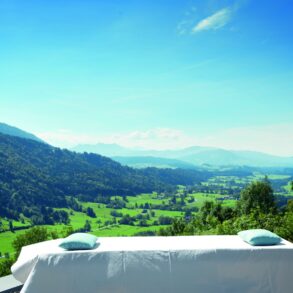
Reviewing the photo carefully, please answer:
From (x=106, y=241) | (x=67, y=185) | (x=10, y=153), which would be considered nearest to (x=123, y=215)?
(x=67, y=185)

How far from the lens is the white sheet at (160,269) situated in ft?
14.3

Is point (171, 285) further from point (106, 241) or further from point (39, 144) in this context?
point (39, 144)

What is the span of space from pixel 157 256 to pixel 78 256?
3.12 ft

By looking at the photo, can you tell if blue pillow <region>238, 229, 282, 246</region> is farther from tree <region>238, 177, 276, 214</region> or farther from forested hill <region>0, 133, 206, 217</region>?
forested hill <region>0, 133, 206, 217</region>

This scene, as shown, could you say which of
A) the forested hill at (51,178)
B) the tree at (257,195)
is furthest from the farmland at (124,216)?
the tree at (257,195)

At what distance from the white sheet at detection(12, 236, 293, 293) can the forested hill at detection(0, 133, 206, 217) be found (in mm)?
91446

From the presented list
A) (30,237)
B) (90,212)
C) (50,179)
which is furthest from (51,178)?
(30,237)

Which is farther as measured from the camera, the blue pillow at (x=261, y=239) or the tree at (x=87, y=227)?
the tree at (x=87, y=227)

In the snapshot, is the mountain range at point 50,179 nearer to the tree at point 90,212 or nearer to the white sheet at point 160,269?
the tree at point 90,212

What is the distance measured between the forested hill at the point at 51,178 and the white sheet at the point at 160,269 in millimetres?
91446

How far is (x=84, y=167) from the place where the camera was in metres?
159

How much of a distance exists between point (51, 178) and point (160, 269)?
129050mm

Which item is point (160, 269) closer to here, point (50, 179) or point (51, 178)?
point (50, 179)

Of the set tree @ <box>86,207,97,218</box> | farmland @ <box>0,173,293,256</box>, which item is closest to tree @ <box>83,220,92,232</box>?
farmland @ <box>0,173,293,256</box>
